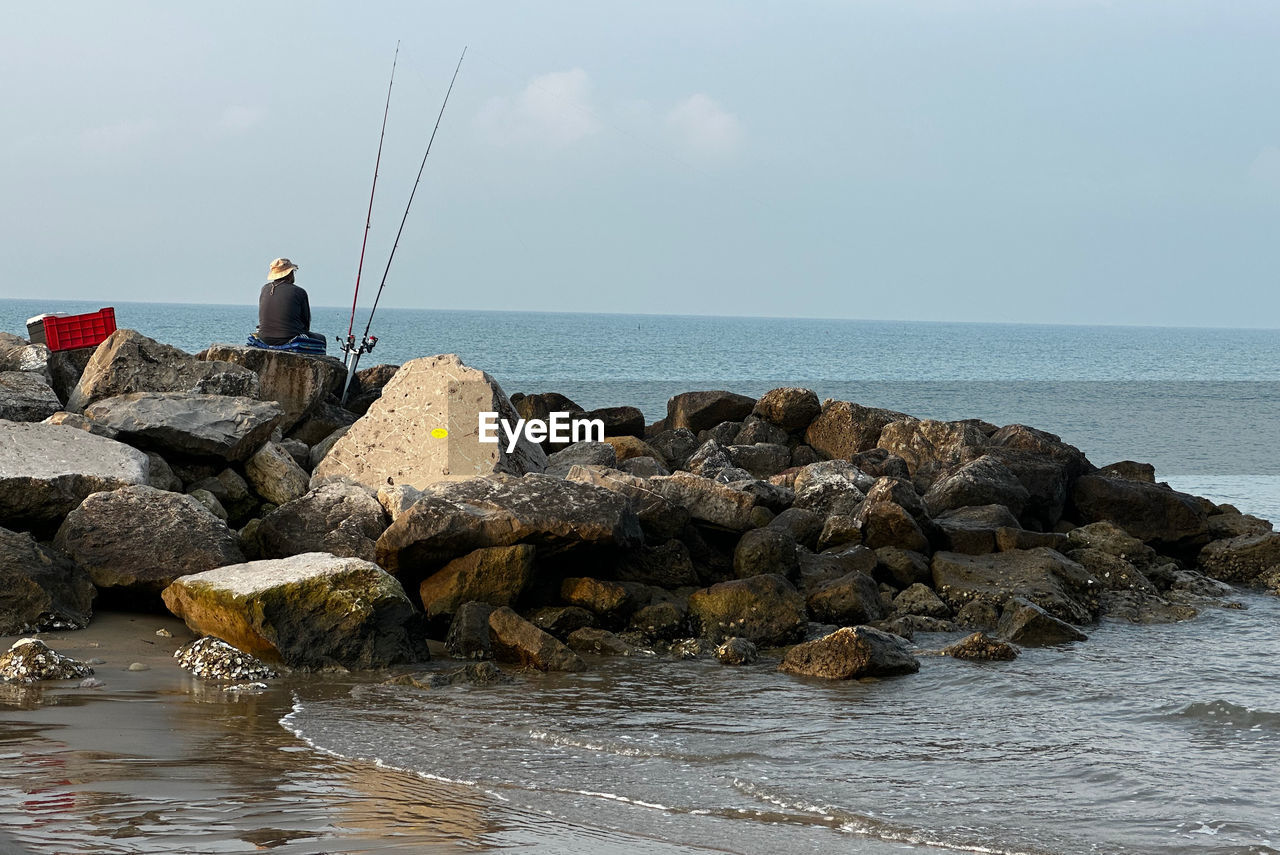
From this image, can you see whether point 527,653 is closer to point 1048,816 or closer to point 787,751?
point 787,751

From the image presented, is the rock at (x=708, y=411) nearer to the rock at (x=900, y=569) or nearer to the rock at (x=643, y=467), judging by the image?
the rock at (x=643, y=467)

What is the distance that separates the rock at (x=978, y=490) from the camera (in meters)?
12.5

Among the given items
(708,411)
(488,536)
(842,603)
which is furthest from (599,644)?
(708,411)

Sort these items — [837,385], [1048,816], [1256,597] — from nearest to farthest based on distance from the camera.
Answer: [1048,816] → [1256,597] → [837,385]

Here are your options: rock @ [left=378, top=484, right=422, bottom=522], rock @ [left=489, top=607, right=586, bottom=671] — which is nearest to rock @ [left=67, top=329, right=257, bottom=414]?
rock @ [left=378, top=484, right=422, bottom=522]

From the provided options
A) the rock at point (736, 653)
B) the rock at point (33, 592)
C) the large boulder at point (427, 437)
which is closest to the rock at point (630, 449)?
the large boulder at point (427, 437)

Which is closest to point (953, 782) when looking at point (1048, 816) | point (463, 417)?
point (1048, 816)

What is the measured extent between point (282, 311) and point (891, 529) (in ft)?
20.6

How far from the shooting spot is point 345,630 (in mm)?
7758

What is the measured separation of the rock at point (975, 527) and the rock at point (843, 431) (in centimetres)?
343

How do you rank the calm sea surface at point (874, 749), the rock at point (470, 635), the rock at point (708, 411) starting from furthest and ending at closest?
the rock at point (708, 411), the rock at point (470, 635), the calm sea surface at point (874, 749)

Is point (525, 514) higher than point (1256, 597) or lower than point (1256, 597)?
higher

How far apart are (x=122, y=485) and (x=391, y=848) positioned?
5.33 m

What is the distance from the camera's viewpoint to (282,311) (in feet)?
42.1
